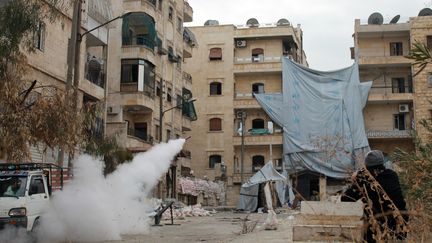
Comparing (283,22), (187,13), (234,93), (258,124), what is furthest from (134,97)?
(283,22)

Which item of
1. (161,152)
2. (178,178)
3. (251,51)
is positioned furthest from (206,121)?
(161,152)

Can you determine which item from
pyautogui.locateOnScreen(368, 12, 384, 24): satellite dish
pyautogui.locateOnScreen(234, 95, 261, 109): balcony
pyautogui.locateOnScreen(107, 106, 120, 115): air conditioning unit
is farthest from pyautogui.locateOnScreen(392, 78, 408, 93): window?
pyautogui.locateOnScreen(107, 106, 120, 115): air conditioning unit

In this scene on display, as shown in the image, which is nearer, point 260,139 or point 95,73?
point 95,73

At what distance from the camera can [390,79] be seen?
47469 millimetres

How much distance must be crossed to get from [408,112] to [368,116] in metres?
3.20

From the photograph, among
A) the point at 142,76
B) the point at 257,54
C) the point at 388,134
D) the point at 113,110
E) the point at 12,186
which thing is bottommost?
the point at 12,186

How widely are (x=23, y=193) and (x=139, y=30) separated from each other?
2455 cm

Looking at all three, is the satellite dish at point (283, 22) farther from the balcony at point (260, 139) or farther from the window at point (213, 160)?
the window at point (213, 160)

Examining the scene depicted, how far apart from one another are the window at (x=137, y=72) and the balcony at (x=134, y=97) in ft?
0.73

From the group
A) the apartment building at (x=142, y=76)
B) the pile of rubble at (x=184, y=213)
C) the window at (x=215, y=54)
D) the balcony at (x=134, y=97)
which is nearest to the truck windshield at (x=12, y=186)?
the pile of rubble at (x=184, y=213)

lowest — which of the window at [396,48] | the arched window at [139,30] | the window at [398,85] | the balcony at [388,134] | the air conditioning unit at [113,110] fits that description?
the balcony at [388,134]

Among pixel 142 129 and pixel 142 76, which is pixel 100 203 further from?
pixel 142 129

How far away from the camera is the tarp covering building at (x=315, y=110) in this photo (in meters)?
45.4

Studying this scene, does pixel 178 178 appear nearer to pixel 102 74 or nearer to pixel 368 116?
pixel 102 74
